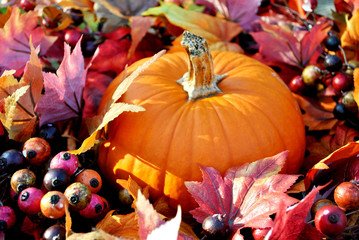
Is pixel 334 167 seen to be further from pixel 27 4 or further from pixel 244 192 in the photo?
pixel 27 4

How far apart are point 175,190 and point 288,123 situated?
0.33 m

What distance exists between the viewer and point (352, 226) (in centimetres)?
77

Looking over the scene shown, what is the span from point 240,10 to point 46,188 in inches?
37.4

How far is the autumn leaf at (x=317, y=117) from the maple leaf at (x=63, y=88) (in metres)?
0.66

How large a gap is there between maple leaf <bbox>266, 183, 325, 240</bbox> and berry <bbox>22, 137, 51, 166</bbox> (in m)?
0.53

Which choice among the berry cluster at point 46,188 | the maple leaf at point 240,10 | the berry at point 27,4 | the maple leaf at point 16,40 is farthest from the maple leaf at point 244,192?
the berry at point 27,4

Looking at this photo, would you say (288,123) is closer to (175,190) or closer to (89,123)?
(175,190)

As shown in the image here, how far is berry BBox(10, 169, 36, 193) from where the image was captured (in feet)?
2.71

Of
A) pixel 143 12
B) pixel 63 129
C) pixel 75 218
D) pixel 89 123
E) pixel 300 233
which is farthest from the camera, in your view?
pixel 143 12

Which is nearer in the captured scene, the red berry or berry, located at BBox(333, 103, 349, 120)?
berry, located at BBox(333, 103, 349, 120)

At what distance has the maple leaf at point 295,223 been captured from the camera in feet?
2.03

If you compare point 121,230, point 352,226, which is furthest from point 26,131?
point 352,226

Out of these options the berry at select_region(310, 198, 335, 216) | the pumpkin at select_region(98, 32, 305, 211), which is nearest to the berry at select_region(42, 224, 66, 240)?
the pumpkin at select_region(98, 32, 305, 211)

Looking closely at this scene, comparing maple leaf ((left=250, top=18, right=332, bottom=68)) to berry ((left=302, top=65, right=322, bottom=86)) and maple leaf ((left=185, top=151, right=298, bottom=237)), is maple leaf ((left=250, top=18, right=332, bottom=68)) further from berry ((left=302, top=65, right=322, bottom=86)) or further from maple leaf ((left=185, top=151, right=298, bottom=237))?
maple leaf ((left=185, top=151, right=298, bottom=237))
